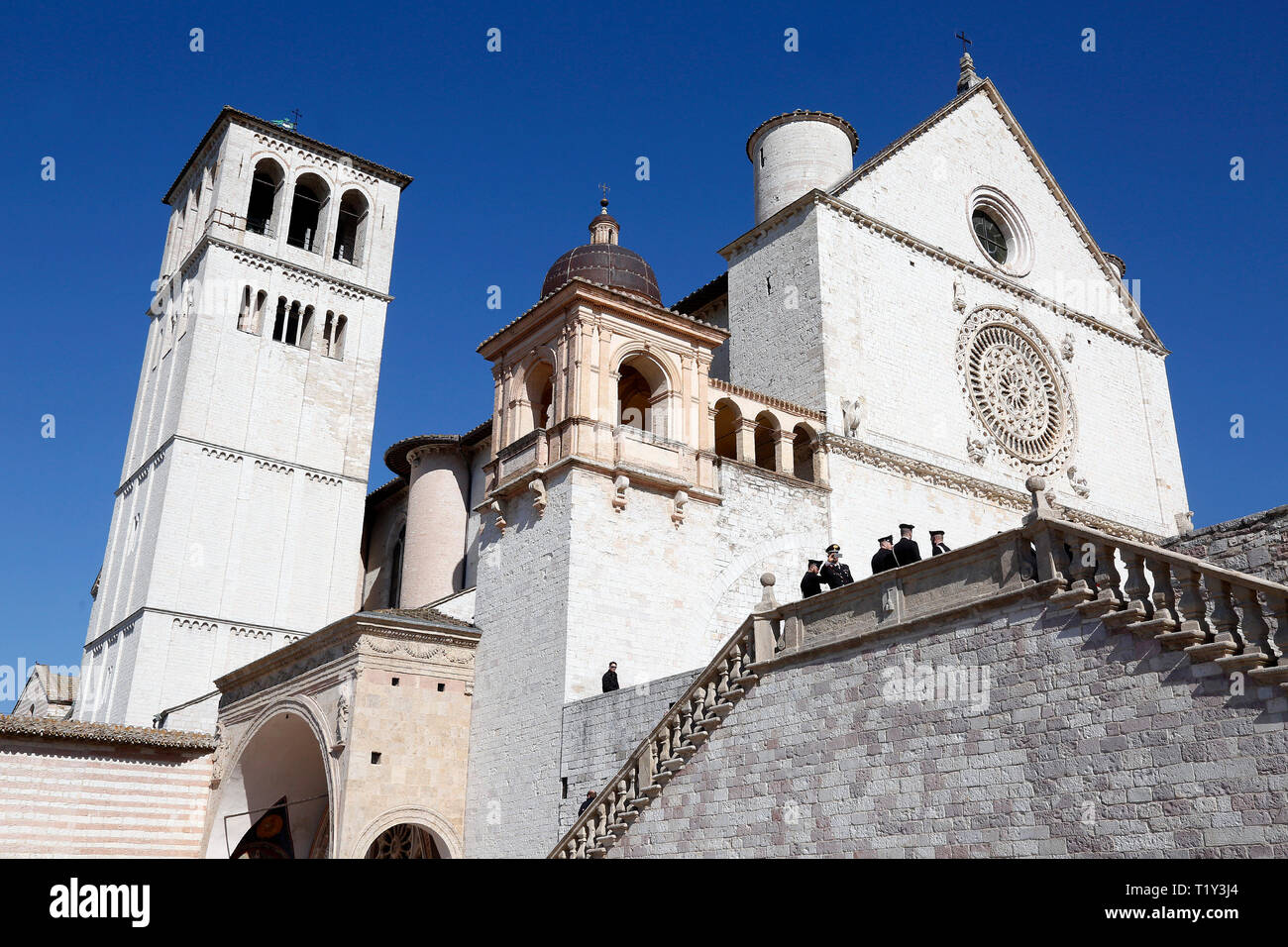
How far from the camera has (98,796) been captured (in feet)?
68.5

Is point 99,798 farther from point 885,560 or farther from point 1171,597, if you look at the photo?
point 1171,597

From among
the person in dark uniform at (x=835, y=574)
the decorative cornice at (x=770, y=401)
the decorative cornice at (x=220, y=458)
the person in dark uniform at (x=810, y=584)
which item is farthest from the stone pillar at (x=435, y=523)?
the person in dark uniform at (x=835, y=574)

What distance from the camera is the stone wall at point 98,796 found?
19938 millimetres

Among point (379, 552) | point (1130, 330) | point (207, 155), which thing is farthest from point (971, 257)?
point (207, 155)

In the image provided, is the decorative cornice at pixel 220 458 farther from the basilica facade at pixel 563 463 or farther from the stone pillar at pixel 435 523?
the stone pillar at pixel 435 523

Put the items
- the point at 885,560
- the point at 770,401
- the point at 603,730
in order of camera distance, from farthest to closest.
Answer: the point at 770,401 → the point at 603,730 → the point at 885,560

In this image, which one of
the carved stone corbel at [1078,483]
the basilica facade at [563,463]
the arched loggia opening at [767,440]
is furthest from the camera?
the carved stone corbel at [1078,483]

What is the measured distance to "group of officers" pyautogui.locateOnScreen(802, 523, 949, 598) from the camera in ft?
42.4

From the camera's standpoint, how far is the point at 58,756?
67.5 feet

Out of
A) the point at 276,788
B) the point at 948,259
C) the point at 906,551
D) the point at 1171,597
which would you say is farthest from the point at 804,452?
the point at 1171,597

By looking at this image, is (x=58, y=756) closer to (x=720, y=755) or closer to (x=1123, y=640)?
(x=720, y=755)

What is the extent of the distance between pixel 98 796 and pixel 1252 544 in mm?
19551

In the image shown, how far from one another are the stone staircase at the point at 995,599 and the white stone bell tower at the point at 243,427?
61.6 feet

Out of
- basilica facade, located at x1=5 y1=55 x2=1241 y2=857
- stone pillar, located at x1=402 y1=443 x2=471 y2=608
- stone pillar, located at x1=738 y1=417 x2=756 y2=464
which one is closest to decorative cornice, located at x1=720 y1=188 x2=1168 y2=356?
basilica facade, located at x1=5 y1=55 x2=1241 y2=857
